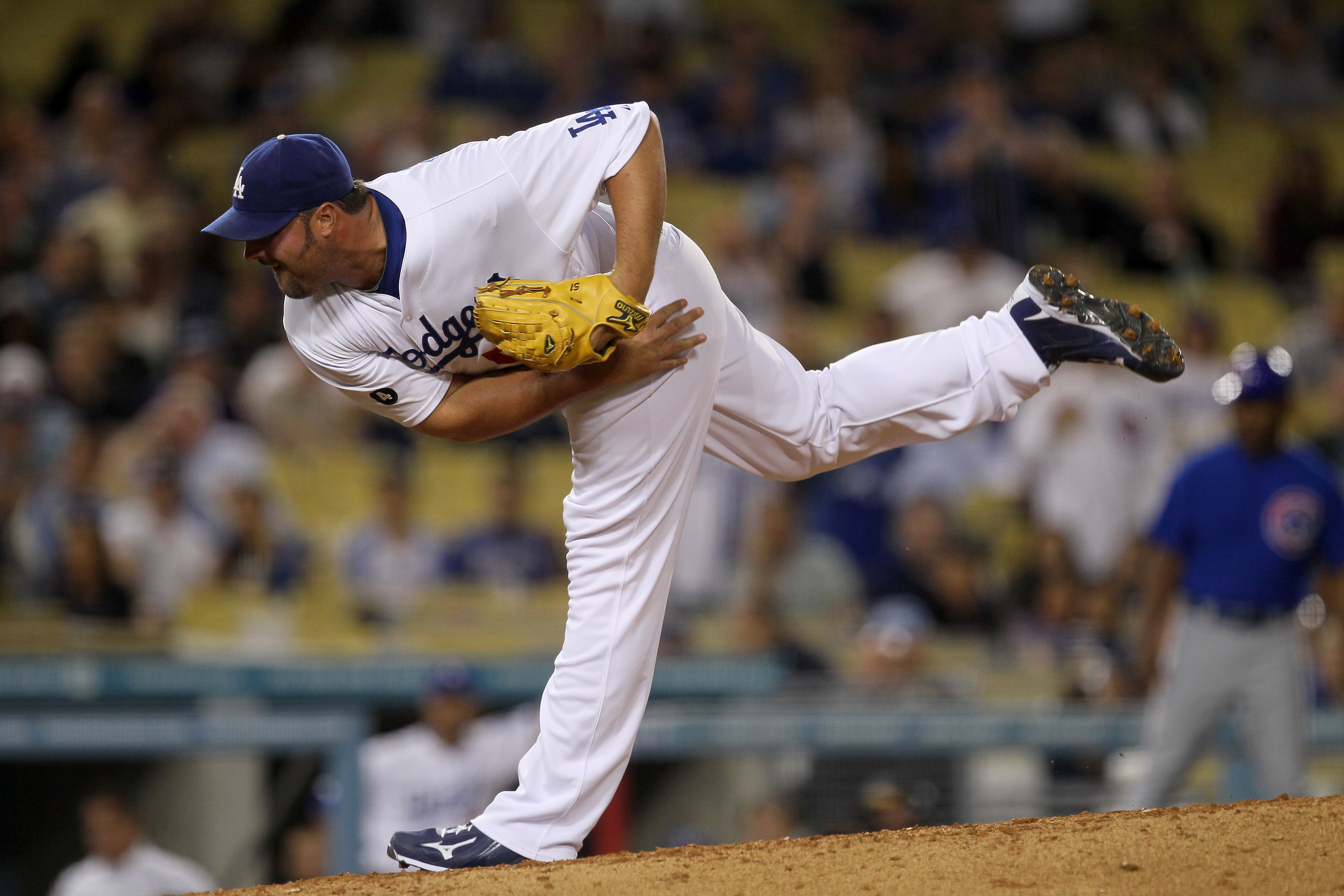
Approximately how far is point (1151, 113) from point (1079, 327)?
8693 mm

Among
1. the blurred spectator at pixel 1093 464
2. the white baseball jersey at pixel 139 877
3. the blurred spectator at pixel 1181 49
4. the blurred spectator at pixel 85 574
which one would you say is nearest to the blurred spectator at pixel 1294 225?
the blurred spectator at pixel 1181 49

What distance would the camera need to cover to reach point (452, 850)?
3.27m

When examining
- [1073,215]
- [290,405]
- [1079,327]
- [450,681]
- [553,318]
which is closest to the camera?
[553,318]

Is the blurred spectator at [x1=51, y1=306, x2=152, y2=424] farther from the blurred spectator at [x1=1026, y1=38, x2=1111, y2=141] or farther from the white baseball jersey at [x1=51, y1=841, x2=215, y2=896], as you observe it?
the blurred spectator at [x1=1026, y1=38, x2=1111, y2=141]

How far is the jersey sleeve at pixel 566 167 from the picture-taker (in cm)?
316

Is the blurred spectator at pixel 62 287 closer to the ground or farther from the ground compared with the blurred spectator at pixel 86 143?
closer to the ground

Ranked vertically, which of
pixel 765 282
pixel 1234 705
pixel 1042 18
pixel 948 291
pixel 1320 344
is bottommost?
pixel 1234 705

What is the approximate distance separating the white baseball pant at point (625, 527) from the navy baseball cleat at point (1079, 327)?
4.3 inches

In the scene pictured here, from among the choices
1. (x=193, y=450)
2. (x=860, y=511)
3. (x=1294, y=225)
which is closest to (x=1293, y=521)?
(x=860, y=511)

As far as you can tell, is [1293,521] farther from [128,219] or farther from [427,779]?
[128,219]

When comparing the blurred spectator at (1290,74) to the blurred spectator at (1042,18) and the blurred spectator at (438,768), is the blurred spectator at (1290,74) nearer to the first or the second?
the blurred spectator at (1042,18)

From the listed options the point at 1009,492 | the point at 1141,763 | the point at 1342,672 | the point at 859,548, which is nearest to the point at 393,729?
the point at 859,548

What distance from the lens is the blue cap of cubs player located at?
2988 millimetres

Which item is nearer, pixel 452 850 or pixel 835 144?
pixel 452 850
